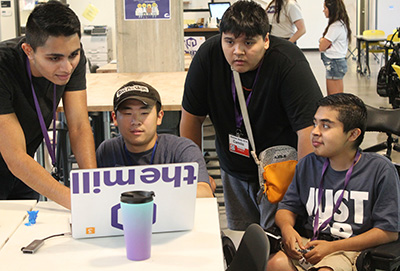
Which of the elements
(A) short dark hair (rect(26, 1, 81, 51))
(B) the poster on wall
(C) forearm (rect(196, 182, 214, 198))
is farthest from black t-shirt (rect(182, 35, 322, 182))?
(B) the poster on wall

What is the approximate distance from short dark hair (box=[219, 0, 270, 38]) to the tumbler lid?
930 millimetres

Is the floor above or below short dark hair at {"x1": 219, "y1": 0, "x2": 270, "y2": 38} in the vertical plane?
below

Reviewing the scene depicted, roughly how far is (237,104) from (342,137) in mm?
477

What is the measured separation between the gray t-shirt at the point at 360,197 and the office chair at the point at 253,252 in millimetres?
627

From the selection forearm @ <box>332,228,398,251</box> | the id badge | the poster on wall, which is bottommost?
forearm @ <box>332,228,398,251</box>

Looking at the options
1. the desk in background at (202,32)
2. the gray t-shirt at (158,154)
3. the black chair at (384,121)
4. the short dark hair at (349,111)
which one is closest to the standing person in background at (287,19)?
the desk in background at (202,32)

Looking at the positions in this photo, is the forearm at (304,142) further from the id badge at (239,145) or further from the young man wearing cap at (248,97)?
the id badge at (239,145)

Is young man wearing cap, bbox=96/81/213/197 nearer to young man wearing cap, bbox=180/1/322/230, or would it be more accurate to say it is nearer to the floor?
young man wearing cap, bbox=180/1/322/230

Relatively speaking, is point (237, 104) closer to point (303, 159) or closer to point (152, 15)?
point (303, 159)

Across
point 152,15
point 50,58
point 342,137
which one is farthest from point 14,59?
point 152,15

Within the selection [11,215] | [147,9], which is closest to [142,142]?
[11,215]

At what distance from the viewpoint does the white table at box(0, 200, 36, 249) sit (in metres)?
1.73

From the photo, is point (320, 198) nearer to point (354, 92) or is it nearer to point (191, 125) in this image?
point (191, 125)

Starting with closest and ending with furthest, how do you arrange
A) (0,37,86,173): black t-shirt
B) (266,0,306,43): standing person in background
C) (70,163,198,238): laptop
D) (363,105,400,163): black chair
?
(70,163,198,238): laptop, (0,37,86,173): black t-shirt, (363,105,400,163): black chair, (266,0,306,43): standing person in background
